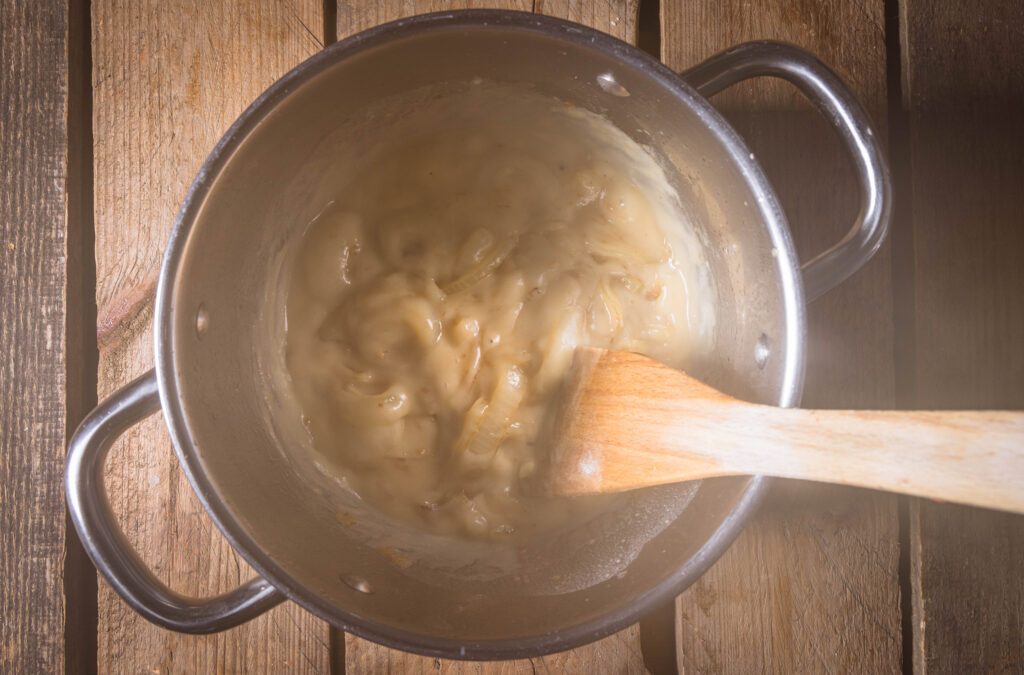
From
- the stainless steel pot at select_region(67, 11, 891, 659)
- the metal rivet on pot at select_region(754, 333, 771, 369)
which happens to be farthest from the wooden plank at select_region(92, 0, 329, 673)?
the metal rivet on pot at select_region(754, 333, 771, 369)

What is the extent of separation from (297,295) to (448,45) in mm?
395

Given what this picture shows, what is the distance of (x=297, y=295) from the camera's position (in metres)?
0.96

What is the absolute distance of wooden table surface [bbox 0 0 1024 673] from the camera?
39.4 inches

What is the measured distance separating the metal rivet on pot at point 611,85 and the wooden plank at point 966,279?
512 mm

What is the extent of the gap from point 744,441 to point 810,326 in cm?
39

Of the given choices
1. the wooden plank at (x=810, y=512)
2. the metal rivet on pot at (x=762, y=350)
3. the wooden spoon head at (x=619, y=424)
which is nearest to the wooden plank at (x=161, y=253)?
the wooden spoon head at (x=619, y=424)

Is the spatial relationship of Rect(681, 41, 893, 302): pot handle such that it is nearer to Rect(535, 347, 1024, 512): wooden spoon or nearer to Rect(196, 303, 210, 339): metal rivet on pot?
Rect(535, 347, 1024, 512): wooden spoon

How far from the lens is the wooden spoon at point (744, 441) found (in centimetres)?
58

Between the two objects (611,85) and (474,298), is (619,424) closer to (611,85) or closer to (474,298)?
(474,298)

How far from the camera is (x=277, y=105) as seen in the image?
0.73m

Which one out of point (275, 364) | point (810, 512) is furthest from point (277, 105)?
point (810, 512)

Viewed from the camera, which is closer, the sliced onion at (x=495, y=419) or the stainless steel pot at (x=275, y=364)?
the stainless steel pot at (x=275, y=364)

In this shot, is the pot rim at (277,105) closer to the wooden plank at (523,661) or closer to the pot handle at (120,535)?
the pot handle at (120,535)

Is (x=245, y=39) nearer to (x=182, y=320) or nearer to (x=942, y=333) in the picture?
(x=182, y=320)
